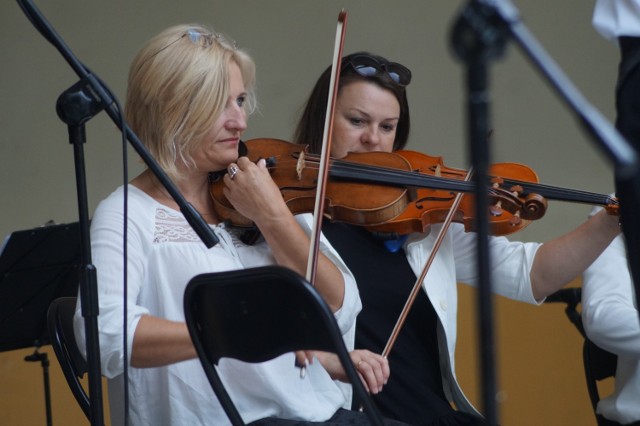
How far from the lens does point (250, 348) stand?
1305 mm

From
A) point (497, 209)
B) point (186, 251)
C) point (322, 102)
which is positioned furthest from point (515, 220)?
point (186, 251)

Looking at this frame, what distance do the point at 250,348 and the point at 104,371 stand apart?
0.35 metres

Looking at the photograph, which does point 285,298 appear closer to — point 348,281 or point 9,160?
point 348,281

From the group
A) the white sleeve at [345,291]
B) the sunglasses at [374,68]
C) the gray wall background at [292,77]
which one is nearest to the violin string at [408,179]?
the white sleeve at [345,291]

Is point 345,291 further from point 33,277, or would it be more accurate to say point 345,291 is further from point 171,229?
point 33,277

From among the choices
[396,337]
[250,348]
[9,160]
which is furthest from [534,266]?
[9,160]

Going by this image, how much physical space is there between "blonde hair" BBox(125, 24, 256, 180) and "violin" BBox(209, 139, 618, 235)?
20 cm

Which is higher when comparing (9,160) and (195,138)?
(195,138)

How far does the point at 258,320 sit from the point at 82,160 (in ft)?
1.07

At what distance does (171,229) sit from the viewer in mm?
1683

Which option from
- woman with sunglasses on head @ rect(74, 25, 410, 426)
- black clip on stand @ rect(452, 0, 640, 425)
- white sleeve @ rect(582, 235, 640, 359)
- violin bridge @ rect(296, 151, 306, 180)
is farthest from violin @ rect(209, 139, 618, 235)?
black clip on stand @ rect(452, 0, 640, 425)

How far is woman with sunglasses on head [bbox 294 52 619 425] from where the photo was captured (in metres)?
1.93

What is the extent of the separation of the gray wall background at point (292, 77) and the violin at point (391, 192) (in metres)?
1.10

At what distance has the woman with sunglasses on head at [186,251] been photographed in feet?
5.07
